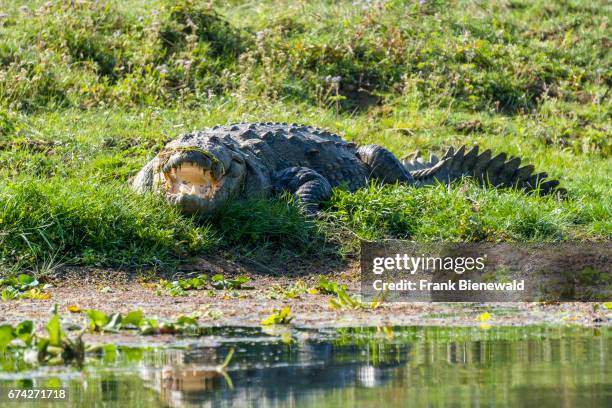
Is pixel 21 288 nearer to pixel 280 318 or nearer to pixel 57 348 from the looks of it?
pixel 280 318

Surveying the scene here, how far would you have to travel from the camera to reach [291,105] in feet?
34.9

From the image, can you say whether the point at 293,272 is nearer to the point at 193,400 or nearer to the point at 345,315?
the point at 345,315

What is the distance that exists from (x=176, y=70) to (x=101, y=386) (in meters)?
7.85

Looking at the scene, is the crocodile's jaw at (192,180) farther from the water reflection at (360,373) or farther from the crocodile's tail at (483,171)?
the water reflection at (360,373)

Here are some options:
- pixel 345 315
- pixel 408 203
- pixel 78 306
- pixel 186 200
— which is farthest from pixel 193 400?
pixel 408 203

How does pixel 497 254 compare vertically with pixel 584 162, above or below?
below

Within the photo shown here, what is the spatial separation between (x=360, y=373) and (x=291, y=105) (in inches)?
288

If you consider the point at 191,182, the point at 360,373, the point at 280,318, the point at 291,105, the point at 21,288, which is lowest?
the point at 360,373

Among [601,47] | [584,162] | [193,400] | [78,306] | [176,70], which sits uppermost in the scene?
[601,47]

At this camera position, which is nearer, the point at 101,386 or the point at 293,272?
the point at 101,386

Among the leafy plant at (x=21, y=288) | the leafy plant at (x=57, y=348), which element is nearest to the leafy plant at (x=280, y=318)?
the leafy plant at (x=57, y=348)

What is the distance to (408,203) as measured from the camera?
745 cm

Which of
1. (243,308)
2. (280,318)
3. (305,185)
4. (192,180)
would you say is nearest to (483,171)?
(305,185)

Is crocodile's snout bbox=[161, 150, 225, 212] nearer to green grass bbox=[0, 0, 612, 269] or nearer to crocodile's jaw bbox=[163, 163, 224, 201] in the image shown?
crocodile's jaw bbox=[163, 163, 224, 201]
